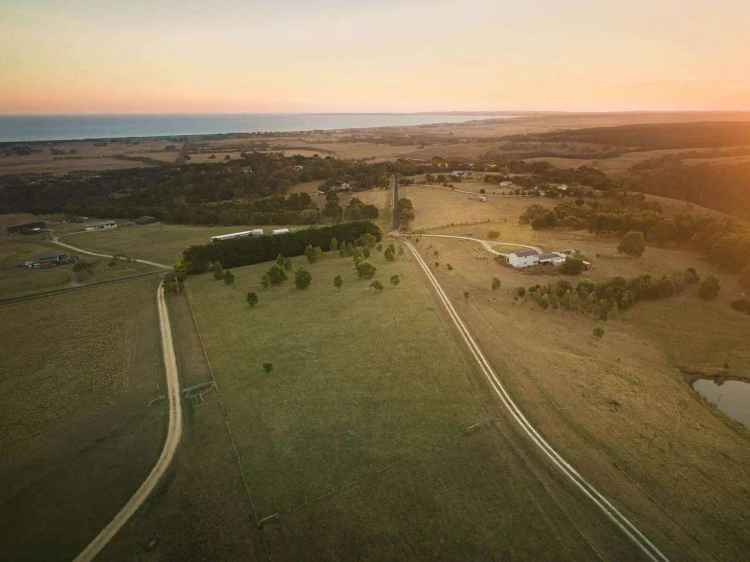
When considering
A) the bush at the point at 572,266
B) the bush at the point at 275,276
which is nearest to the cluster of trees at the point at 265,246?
the bush at the point at 275,276

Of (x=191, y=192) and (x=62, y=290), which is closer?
(x=62, y=290)

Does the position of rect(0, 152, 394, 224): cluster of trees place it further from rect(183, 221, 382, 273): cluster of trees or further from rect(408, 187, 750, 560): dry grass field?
rect(408, 187, 750, 560): dry grass field

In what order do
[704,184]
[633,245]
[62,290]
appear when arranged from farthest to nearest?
[704,184] < [633,245] < [62,290]

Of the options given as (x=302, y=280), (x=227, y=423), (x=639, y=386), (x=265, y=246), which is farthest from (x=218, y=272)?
(x=639, y=386)

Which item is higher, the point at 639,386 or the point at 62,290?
the point at 639,386

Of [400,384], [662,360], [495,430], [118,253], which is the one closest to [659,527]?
[495,430]

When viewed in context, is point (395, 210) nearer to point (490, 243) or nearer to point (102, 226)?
point (490, 243)

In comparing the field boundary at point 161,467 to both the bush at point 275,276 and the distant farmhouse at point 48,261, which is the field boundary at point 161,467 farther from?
the distant farmhouse at point 48,261
